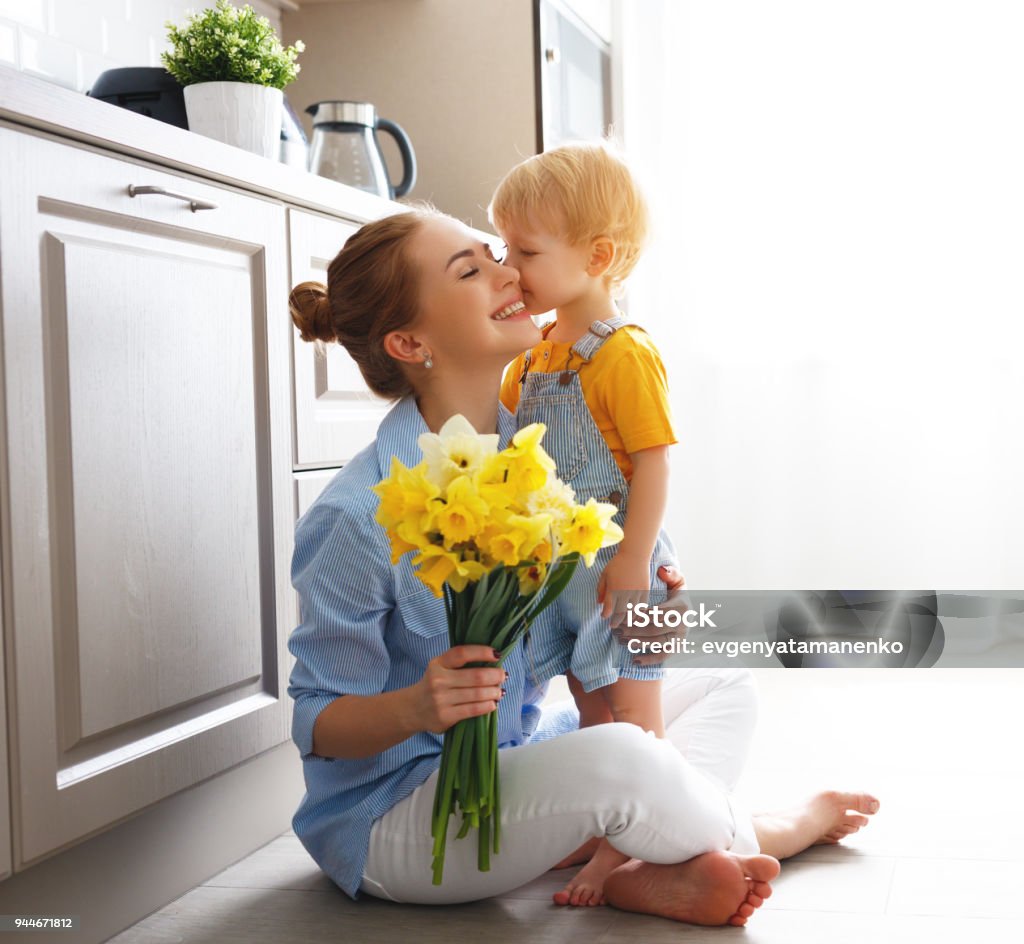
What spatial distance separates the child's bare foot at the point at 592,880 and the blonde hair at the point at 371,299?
0.62 metres

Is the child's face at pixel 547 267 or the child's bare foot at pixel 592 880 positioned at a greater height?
the child's face at pixel 547 267

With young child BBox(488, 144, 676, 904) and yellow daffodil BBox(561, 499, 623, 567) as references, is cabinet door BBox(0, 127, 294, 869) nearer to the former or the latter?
young child BBox(488, 144, 676, 904)

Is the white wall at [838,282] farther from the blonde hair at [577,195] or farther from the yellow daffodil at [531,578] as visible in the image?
the yellow daffodil at [531,578]

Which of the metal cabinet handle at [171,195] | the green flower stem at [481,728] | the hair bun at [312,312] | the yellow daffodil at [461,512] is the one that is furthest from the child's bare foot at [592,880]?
the metal cabinet handle at [171,195]

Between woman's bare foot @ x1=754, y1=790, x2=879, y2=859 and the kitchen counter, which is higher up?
the kitchen counter

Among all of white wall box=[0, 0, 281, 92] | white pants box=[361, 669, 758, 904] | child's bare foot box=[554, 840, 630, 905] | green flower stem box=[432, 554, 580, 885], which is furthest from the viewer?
white wall box=[0, 0, 281, 92]

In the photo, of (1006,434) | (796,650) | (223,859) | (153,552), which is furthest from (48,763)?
(1006,434)

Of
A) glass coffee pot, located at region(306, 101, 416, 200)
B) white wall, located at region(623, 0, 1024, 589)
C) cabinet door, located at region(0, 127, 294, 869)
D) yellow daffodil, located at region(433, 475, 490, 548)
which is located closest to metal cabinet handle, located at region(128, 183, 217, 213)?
cabinet door, located at region(0, 127, 294, 869)

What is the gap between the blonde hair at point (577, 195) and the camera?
1.60 meters

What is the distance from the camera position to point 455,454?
1.10 metres

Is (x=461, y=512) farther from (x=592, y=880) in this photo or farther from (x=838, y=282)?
(x=838, y=282)

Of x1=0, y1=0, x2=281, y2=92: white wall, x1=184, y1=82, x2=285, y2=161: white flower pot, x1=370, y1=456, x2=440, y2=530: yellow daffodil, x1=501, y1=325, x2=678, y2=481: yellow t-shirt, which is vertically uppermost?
x1=0, y1=0, x2=281, y2=92: white wall

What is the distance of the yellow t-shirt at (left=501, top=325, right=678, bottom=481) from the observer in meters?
1.54

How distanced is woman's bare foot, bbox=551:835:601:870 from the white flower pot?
110 cm
